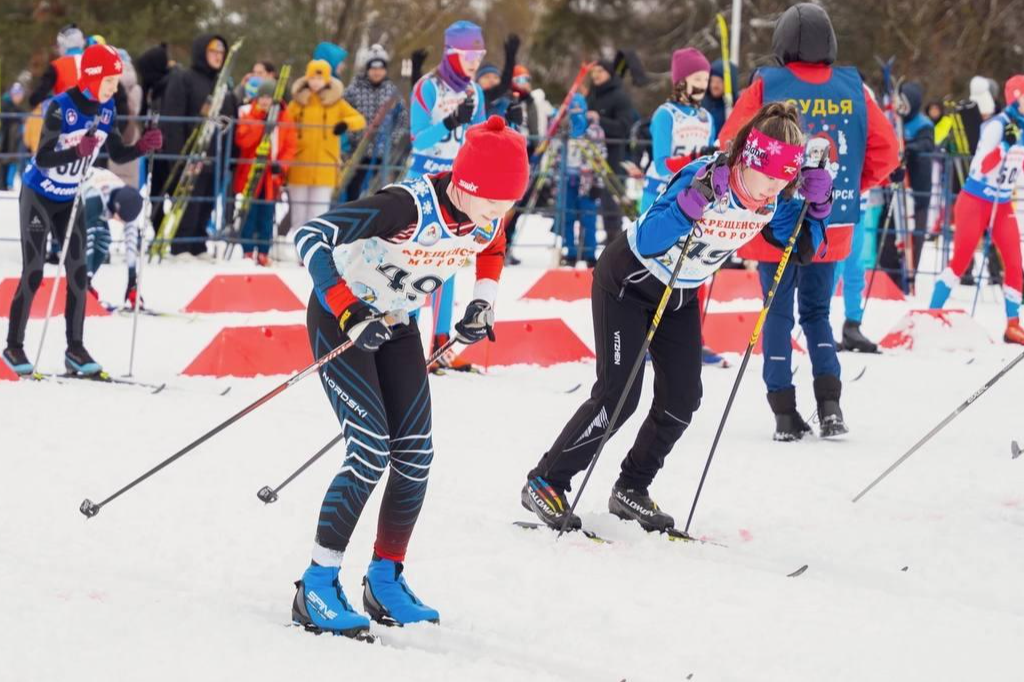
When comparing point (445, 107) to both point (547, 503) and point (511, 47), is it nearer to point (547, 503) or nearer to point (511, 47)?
point (511, 47)

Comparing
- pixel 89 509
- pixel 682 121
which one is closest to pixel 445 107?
pixel 682 121

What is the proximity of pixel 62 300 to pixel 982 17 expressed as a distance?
2880cm

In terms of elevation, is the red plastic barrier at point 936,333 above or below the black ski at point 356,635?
below

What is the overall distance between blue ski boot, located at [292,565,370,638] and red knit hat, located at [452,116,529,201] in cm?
111

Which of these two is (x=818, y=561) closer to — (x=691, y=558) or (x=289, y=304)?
(x=691, y=558)

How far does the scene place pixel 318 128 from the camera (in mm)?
13094

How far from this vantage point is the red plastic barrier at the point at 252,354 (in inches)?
307

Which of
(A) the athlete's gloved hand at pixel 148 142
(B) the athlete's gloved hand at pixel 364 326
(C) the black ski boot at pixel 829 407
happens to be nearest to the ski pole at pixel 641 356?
(B) the athlete's gloved hand at pixel 364 326

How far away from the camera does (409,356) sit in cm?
391

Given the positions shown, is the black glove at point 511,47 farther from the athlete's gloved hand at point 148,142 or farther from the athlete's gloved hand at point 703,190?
the athlete's gloved hand at point 703,190

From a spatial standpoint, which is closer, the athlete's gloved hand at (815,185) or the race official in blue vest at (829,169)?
the athlete's gloved hand at (815,185)

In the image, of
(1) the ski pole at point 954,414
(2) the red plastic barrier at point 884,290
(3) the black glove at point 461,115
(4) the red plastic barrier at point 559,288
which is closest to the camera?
(1) the ski pole at point 954,414

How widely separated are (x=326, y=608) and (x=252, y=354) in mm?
4281

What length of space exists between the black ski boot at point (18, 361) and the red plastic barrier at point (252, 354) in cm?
84
